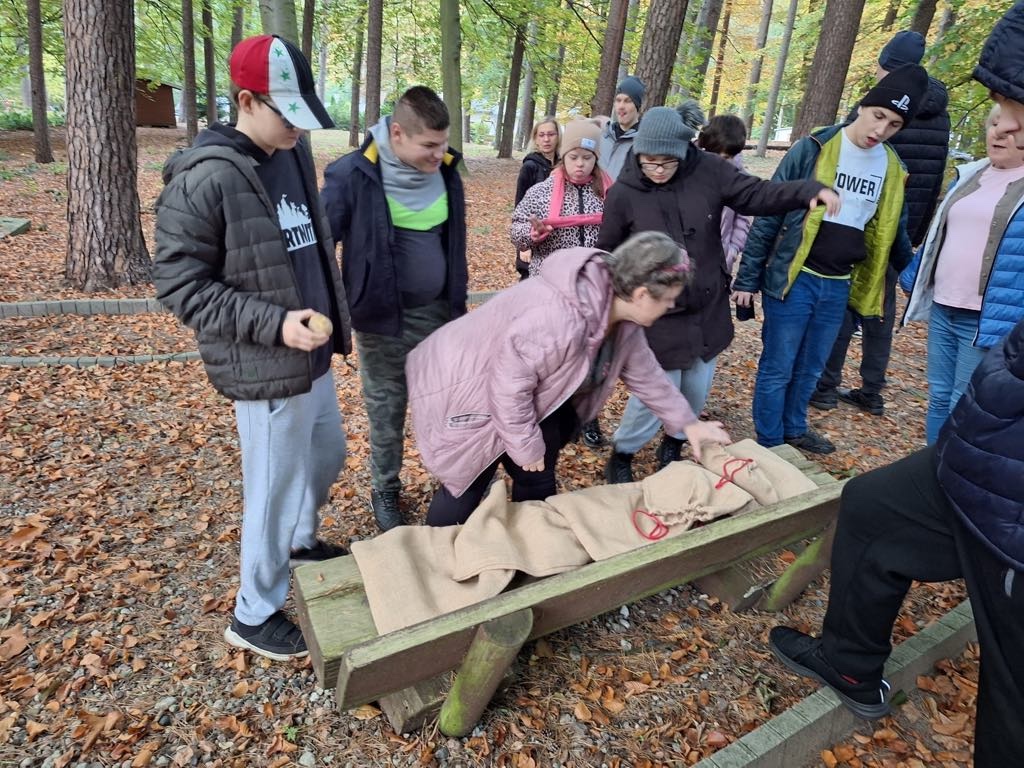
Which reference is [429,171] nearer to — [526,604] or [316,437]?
[316,437]

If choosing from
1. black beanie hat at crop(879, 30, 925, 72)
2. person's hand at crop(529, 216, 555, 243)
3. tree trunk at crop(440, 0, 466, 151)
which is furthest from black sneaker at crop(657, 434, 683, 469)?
tree trunk at crop(440, 0, 466, 151)

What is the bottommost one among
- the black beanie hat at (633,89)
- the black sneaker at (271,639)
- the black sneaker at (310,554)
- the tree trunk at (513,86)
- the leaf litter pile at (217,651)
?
the leaf litter pile at (217,651)

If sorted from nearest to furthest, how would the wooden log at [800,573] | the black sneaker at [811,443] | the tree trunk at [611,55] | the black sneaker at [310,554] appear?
the wooden log at [800,573], the black sneaker at [310,554], the black sneaker at [811,443], the tree trunk at [611,55]

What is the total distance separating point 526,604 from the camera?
6.61 ft

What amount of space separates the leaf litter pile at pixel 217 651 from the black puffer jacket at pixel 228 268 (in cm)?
126

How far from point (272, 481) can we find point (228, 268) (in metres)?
0.77

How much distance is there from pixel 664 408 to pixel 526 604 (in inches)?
48.6

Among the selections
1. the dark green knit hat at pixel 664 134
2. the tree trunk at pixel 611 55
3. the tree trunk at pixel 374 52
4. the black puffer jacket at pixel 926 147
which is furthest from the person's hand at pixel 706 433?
the tree trunk at pixel 374 52

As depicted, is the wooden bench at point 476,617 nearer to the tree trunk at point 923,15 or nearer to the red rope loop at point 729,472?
the red rope loop at point 729,472

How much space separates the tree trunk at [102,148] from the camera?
18.3 feet

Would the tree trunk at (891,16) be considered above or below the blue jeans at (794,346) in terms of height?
above

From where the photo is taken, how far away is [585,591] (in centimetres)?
215

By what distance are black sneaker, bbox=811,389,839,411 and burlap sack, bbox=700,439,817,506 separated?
247cm

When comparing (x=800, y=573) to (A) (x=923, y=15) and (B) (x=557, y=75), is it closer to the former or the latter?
(A) (x=923, y=15)
